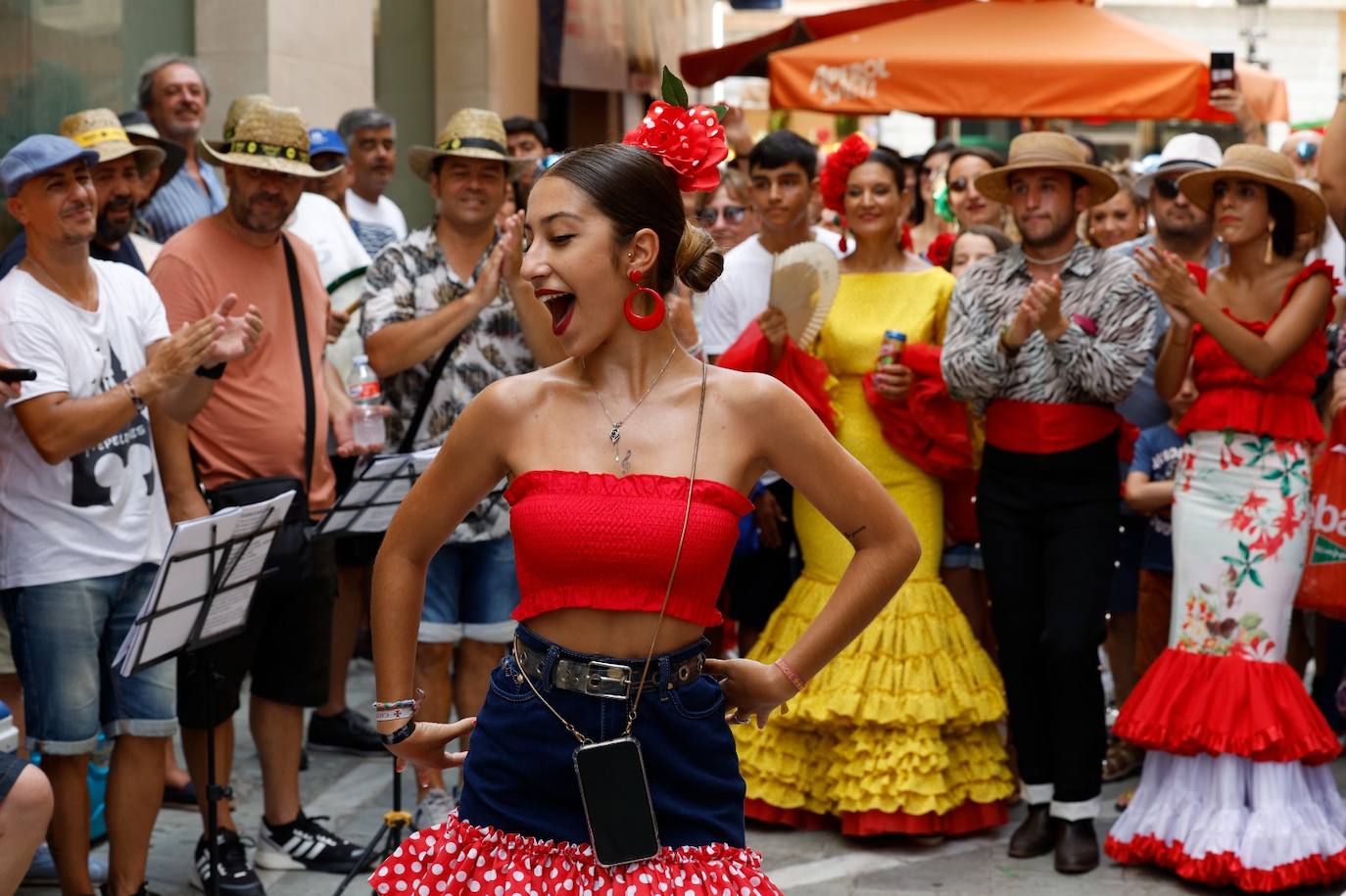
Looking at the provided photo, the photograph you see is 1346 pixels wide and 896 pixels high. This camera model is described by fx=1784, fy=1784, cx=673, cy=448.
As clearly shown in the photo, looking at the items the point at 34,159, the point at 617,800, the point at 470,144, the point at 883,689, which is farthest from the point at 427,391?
the point at 617,800

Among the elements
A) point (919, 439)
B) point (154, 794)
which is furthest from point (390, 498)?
point (919, 439)

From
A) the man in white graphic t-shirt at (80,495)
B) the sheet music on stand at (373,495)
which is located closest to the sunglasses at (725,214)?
the sheet music on stand at (373,495)

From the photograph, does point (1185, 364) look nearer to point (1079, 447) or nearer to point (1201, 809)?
point (1079, 447)

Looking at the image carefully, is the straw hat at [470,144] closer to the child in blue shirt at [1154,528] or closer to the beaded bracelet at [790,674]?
the child in blue shirt at [1154,528]

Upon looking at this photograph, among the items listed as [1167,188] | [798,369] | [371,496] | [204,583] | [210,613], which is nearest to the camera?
[204,583]

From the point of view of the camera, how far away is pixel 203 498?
5758 mm

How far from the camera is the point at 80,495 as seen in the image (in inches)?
201

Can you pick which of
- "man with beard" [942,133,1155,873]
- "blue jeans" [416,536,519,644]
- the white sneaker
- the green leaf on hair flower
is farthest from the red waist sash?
the green leaf on hair flower

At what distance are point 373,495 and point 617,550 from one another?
2.57 metres

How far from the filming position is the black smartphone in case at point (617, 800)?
297 centimetres

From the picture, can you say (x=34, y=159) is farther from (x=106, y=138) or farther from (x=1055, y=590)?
(x=1055, y=590)

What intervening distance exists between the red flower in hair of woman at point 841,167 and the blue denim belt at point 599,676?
4.00m

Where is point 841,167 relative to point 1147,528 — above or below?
above

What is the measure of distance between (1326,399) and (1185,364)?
149 cm
